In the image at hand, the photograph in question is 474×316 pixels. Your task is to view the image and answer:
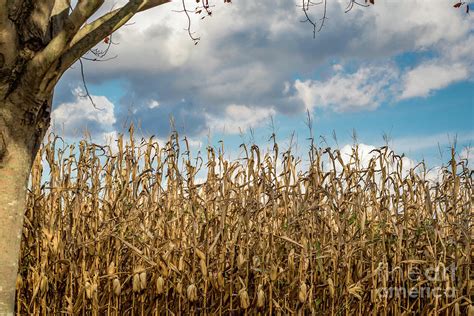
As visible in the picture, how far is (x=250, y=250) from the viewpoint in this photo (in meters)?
4.22

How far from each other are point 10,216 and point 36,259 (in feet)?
4.02

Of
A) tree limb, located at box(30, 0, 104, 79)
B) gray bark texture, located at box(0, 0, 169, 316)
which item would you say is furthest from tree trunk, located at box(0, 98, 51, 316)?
tree limb, located at box(30, 0, 104, 79)

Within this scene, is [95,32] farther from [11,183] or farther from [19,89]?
[11,183]

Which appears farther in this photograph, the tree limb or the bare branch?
the bare branch

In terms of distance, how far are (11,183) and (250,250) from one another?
175 centimetres

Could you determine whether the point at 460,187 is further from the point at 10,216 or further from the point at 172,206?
the point at 10,216

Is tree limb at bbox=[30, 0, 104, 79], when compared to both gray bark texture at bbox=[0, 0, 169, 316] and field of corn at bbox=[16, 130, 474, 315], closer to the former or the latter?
gray bark texture at bbox=[0, 0, 169, 316]

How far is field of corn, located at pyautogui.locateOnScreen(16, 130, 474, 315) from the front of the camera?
4.06m

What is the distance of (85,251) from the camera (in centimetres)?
441

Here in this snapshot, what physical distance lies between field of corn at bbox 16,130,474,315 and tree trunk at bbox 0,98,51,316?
0.68 metres

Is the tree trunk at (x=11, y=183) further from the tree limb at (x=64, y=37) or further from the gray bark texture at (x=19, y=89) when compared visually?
the tree limb at (x=64, y=37)

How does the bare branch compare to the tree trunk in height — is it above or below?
above

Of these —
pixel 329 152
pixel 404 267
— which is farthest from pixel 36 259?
pixel 404 267

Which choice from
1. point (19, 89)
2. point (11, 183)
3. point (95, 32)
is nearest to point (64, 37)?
point (95, 32)
